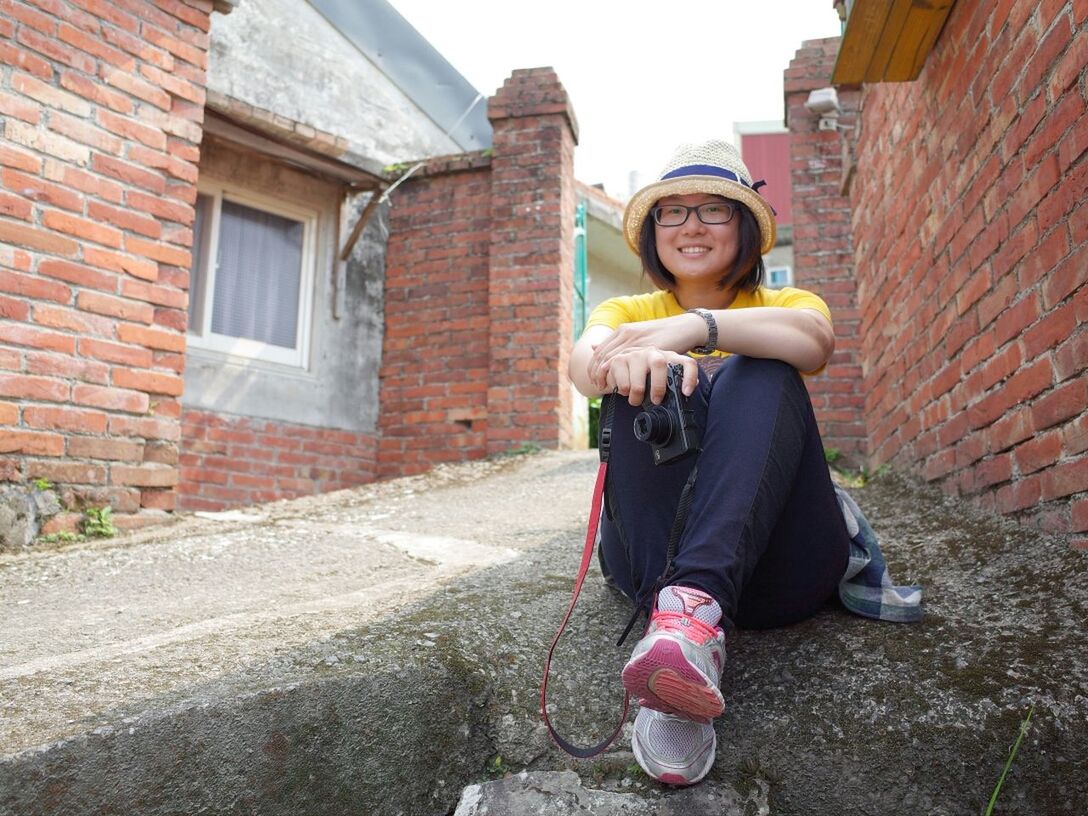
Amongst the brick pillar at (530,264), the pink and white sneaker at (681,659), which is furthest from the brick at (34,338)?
the brick pillar at (530,264)

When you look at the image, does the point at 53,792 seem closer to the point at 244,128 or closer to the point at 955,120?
the point at 955,120

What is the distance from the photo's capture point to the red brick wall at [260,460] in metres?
5.88

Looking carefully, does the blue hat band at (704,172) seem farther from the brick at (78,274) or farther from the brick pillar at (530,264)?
the brick pillar at (530,264)

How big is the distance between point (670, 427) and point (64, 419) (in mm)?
2787

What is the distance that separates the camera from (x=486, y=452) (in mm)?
6445

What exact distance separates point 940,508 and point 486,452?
Answer: 164 inches

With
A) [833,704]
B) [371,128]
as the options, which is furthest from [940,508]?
[371,128]

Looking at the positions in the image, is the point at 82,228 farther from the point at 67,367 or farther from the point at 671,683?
the point at 671,683

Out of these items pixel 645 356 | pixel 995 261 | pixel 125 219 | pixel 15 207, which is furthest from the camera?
pixel 125 219

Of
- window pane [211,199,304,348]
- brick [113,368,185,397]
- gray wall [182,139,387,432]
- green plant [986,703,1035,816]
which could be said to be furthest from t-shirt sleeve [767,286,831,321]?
window pane [211,199,304,348]

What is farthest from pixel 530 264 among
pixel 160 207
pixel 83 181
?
pixel 83 181

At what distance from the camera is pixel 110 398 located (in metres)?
3.41

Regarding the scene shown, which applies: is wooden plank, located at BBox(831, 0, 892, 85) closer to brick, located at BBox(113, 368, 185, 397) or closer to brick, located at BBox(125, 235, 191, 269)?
brick, located at BBox(125, 235, 191, 269)

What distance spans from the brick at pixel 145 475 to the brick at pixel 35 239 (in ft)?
2.92
